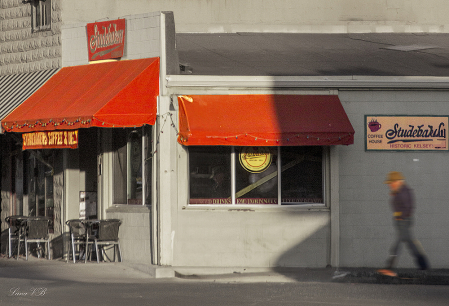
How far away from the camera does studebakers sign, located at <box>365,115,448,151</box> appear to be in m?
12.6

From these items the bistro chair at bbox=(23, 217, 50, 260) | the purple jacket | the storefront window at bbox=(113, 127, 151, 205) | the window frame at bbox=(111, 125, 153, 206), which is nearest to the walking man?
the purple jacket

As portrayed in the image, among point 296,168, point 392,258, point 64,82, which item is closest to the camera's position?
point 392,258

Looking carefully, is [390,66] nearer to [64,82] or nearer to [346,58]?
[346,58]

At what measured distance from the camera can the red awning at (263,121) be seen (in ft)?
38.3

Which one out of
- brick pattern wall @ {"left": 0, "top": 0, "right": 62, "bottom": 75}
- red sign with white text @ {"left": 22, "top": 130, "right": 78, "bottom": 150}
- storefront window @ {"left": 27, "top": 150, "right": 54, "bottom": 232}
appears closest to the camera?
red sign with white text @ {"left": 22, "top": 130, "right": 78, "bottom": 150}

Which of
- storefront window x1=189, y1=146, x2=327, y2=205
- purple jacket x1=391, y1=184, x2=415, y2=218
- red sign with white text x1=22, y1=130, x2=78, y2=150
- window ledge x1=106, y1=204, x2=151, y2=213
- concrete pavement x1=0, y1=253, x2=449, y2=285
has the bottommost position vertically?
concrete pavement x1=0, y1=253, x2=449, y2=285

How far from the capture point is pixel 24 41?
15.4m

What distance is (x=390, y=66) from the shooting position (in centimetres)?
1332

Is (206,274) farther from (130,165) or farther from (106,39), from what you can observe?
(106,39)

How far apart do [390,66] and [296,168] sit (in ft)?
9.44

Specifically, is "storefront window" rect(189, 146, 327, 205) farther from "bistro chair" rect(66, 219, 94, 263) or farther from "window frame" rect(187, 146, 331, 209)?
"bistro chair" rect(66, 219, 94, 263)

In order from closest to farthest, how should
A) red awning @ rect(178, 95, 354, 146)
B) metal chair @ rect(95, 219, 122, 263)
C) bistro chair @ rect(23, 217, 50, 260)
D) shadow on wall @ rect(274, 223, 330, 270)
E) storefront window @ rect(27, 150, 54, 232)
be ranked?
red awning @ rect(178, 95, 354, 146) < shadow on wall @ rect(274, 223, 330, 270) < metal chair @ rect(95, 219, 122, 263) < bistro chair @ rect(23, 217, 50, 260) < storefront window @ rect(27, 150, 54, 232)

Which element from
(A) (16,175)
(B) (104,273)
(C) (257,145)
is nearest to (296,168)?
(C) (257,145)

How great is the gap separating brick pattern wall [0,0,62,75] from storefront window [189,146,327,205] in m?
4.15
